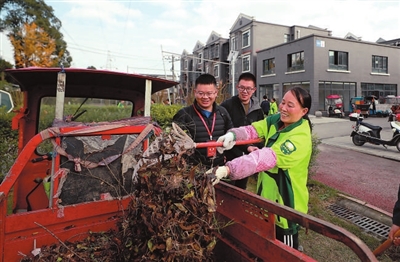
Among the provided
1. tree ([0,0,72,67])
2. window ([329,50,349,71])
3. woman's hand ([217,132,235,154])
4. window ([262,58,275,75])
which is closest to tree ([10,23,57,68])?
tree ([0,0,72,67])

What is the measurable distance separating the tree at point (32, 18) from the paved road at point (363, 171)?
109ft

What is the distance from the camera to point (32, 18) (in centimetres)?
3222

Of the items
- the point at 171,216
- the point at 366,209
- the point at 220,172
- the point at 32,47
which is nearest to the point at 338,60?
the point at 366,209

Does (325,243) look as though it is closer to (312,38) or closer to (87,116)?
(87,116)

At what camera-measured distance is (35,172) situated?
312 cm

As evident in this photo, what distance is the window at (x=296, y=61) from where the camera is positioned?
83.2 feet

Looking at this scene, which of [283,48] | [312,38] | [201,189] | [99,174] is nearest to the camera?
[201,189]

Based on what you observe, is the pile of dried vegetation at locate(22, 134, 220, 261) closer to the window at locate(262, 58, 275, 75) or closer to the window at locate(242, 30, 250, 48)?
the window at locate(262, 58, 275, 75)

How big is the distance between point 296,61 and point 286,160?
26540mm

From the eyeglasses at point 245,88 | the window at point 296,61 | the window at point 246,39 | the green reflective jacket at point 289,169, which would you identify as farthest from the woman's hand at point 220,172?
the window at point 246,39

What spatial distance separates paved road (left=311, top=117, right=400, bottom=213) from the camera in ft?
17.5

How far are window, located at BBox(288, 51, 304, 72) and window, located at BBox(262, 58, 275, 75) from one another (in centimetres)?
215

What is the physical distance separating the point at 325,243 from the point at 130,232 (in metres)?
2.98

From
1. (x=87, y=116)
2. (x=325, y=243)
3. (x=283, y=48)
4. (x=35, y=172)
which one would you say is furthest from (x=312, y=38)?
(x=35, y=172)
